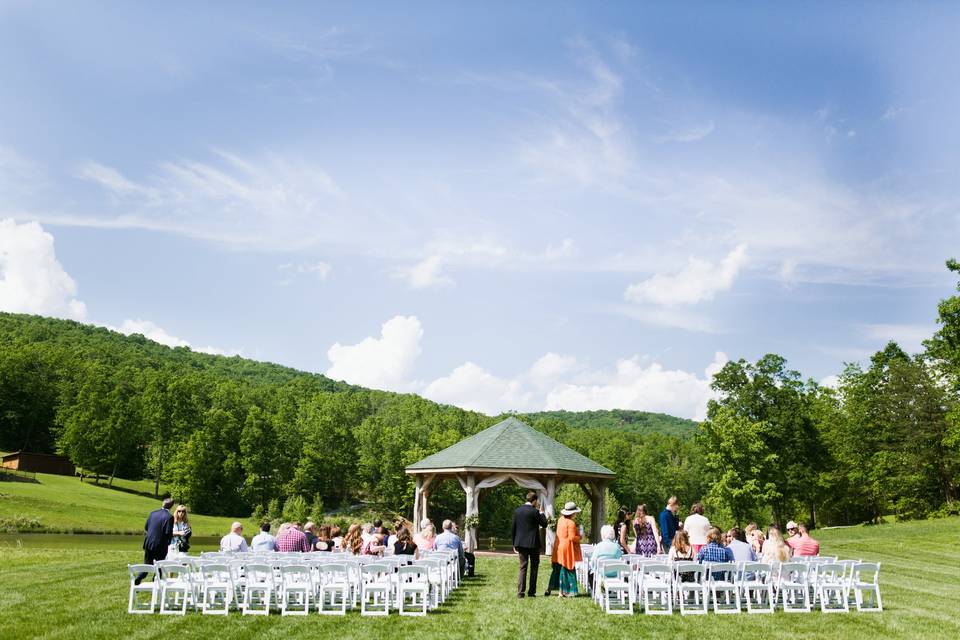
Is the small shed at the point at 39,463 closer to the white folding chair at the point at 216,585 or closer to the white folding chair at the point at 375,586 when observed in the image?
the white folding chair at the point at 216,585

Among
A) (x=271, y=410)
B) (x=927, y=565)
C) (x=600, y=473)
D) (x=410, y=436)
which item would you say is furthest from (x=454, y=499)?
(x=927, y=565)

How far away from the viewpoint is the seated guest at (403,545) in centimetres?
1284

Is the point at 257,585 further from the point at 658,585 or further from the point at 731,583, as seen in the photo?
the point at 731,583

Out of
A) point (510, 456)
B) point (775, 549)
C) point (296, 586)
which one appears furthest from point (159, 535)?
point (510, 456)

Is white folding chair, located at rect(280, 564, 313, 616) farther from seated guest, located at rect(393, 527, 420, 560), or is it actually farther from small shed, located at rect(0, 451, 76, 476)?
small shed, located at rect(0, 451, 76, 476)

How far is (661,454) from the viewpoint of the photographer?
77312mm

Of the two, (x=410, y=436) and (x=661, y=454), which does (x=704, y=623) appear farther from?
(x=661, y=454)

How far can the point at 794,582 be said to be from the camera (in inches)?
439

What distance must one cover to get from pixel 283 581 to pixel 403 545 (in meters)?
3.44

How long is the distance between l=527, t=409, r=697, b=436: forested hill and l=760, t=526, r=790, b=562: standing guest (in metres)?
100

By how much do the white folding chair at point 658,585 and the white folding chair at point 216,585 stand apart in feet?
17.8

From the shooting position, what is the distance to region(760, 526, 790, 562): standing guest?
437 inches

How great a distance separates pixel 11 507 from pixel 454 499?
29.1m

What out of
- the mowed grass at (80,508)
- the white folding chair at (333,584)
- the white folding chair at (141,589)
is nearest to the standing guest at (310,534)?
the white folding chair at (333,584)
